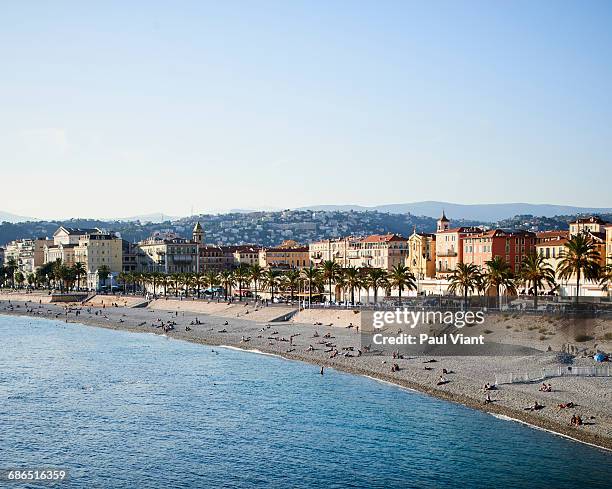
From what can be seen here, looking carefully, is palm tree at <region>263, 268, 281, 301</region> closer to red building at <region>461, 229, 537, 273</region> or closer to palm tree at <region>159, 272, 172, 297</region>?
palm tree at <region>159, 272, 172, 297</region>

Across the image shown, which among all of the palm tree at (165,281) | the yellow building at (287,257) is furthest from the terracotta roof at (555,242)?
the yellow building at (287,257)

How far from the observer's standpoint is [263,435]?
154 feet

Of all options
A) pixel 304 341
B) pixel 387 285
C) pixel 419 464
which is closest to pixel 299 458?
pixel 419 464

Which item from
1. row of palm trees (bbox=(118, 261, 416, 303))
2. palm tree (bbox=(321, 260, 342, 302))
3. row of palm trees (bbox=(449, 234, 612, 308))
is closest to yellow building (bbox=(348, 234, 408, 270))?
row of palm trees (bbox=(118, 261, 416, 303))

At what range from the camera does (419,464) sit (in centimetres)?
4100

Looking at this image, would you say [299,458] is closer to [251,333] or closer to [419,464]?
[419,464]

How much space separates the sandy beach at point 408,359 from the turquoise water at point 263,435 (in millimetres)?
1767

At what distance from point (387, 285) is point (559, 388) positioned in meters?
50.8

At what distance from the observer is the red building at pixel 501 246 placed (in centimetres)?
10944

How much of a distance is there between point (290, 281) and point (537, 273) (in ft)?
155

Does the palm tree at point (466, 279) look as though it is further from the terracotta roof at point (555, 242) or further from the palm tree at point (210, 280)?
the palm tree at point (210, 280)

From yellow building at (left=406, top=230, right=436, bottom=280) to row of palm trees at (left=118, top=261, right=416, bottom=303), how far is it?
260cm

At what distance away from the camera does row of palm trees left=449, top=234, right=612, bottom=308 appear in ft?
251

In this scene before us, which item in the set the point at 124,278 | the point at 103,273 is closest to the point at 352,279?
the point at 124,278
